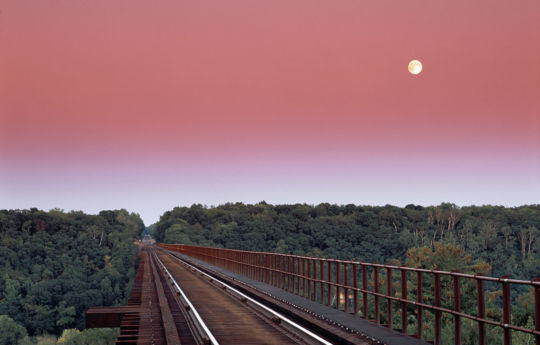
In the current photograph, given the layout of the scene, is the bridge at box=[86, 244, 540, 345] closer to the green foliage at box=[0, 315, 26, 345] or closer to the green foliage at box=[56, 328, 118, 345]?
the green foliage at box=[56, 328, 118, 345]

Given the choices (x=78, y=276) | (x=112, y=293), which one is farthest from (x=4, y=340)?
(x=78, y=276)

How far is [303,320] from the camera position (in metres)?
17.9

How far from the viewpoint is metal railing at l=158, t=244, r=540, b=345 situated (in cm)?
1095

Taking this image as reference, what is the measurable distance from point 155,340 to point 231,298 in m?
11.1

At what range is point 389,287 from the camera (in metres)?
15.5

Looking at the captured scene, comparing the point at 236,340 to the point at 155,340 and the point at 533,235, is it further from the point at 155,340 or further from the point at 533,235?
the point at 533,235

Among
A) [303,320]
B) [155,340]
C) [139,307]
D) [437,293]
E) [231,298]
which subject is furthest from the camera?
[231,298]

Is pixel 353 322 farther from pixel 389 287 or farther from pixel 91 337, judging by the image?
pixel 91 337

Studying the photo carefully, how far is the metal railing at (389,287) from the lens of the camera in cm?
1095

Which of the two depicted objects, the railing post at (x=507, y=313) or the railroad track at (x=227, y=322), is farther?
the railroad track at (x=227, y=322)

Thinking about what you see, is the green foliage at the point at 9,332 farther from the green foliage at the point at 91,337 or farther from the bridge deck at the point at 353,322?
the bridge deck at the point at 353,322

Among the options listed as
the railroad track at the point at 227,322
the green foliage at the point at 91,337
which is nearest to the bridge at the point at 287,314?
the railroad track at the point at 227,322

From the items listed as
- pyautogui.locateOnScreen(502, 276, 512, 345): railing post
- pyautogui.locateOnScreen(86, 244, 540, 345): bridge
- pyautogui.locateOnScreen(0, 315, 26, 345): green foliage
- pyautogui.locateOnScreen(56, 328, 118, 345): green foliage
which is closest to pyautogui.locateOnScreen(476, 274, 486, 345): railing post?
pyautogui.locateOnScreen(86, 244, 540, 345): bridge

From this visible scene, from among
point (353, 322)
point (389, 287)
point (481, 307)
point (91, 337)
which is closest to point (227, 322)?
point (353, 322)
